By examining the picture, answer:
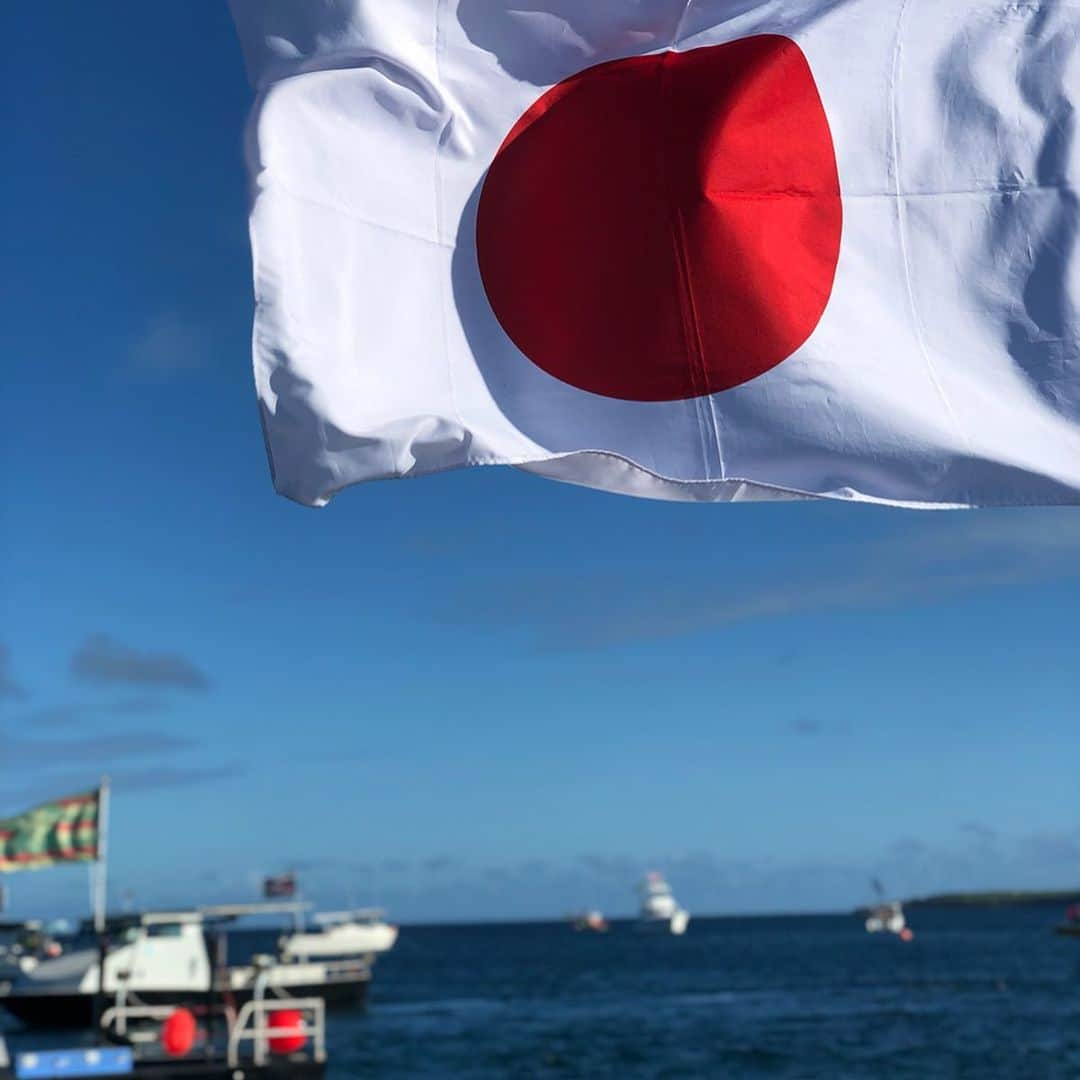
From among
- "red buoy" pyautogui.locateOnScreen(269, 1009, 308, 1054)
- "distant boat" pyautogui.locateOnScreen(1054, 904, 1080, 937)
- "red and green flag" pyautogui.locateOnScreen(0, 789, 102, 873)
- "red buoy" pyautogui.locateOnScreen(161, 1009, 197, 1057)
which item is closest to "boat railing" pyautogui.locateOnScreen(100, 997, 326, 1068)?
"red buoy" pyautogui.locateOnScreen(269, 1009, 308, 1054)

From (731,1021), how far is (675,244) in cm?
6293

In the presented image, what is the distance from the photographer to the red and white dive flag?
4352mm

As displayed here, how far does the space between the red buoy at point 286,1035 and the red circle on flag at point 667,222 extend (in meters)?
22.5

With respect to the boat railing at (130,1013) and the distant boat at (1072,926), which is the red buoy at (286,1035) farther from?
the distant boat at (1072,926)

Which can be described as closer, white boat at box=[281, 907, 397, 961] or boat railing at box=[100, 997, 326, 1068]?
boat railing at box=[100, 997, 326, 1068]

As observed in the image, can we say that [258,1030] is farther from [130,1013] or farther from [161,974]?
[161,974]

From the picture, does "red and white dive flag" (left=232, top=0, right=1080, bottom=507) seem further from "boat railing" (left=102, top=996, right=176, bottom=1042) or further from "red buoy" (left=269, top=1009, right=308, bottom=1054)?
"boat railing" (left=102, top=996, right=176, bottom=1042)

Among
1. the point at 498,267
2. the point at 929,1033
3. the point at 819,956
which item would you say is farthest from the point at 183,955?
the point at 819,956

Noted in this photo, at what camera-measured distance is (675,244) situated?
15.6 ft

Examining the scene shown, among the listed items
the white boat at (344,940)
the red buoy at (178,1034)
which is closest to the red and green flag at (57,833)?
the red buoy at (178,1034)

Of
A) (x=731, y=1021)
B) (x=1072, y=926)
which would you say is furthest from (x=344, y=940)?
(x=1072, y=926)

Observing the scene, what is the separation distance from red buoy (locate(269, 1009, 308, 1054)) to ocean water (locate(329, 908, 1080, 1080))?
16926 millimetres

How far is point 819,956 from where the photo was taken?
140 m

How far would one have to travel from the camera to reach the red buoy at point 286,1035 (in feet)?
86.7
